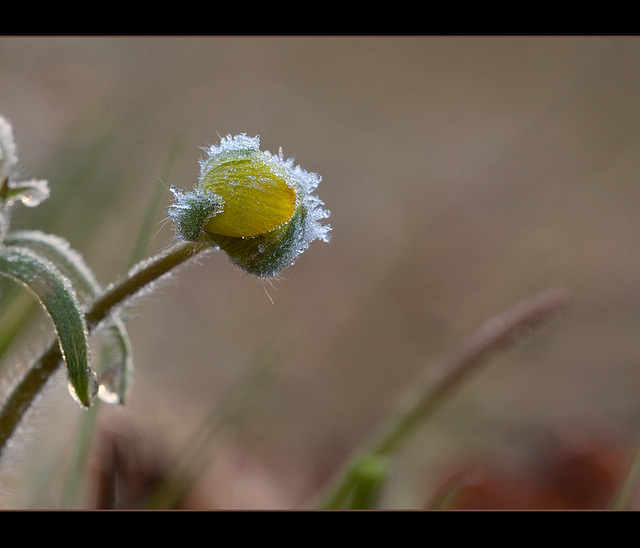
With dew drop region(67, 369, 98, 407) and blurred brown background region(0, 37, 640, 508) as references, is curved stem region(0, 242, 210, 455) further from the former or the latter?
blurred brown background region(0, 37, 640, 508)

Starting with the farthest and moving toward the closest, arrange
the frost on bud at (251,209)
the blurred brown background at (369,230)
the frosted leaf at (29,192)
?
the blurred brown background at (369,230) < the frosted leaf at (29,192) < the frost on bud at (251,209)

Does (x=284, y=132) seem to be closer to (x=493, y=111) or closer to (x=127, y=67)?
(x=127, y=67)

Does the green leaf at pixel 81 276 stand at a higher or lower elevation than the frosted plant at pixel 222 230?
lower

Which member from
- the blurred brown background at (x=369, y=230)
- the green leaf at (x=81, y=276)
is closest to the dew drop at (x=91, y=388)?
the green leaf at (x=81, y=276)

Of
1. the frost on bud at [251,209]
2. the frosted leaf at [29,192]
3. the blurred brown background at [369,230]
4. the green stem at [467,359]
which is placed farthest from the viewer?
the blurred brown background at [369,230]

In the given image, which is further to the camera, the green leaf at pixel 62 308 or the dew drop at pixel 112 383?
the dew drop at pixel 112 383

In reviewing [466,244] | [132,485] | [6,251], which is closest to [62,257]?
[6,251]

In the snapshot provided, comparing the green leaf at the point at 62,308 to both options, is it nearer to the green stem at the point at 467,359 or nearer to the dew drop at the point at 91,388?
the dew drop at the point at 91,388
